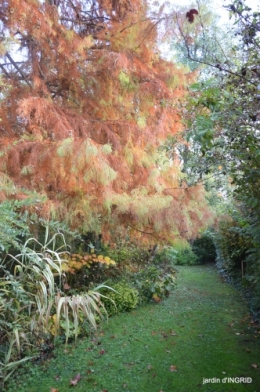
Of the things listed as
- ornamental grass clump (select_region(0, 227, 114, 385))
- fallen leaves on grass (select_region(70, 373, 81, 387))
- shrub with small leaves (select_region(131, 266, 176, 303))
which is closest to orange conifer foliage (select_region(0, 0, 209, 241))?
ornamental grass clump (select_region(0, 227, 114, 385))

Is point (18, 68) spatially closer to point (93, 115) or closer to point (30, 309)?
point (93, 115)

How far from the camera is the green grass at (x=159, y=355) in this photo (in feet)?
9.22

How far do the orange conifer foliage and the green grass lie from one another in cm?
125

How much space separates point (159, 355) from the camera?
3.35 metres

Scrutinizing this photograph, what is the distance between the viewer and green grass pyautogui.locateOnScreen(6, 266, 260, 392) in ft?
9.22

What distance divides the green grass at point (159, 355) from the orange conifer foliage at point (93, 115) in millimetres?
1251

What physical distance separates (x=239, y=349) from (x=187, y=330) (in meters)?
0.81

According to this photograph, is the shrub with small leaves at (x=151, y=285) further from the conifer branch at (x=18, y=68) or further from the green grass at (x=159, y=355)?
the conifer branch at (x=18, y=68)

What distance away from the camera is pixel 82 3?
4574mm

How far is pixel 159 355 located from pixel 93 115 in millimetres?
3054

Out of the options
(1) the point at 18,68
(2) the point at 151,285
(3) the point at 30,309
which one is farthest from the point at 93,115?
(2) the point at 151,285

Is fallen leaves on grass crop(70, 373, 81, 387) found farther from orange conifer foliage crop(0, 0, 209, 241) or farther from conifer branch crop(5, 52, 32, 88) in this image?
conifer branch crop(5, 52, 32, 88)

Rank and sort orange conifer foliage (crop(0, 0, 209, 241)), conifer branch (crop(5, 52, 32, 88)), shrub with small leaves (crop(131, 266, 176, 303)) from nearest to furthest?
orange conifer foliage (crop(0, 0, 209, 241))
conifer branch (crop(5, 52, 32, 88))
shrub with small leaves (crop(131, 266, 176, 303))

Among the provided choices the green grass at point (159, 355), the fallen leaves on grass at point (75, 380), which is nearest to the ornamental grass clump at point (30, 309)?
the green grass at point (159, 355)
